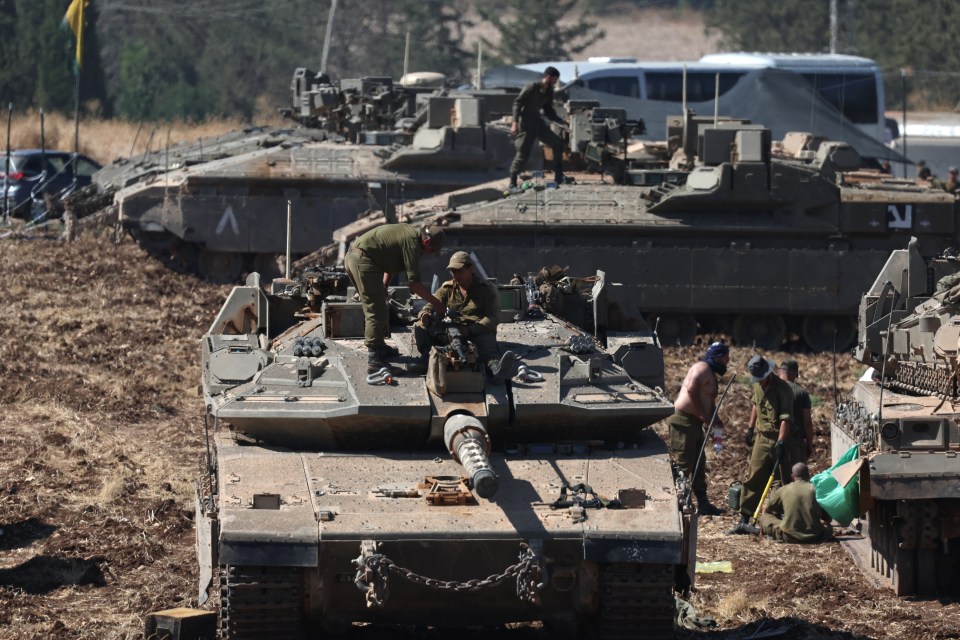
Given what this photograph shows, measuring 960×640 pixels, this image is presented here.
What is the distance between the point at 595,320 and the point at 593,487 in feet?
12.6

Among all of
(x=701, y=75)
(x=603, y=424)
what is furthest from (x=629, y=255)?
(x=701, y=75)

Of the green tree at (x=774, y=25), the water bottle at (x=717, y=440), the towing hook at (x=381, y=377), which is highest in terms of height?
the green tree at (x=774, y=25)

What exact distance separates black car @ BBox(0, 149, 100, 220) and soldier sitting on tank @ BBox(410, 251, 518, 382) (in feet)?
70.2

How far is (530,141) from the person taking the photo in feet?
74.8

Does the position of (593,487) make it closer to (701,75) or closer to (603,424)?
(603,424)

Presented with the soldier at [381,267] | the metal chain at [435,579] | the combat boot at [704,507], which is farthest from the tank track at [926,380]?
the metal chain at [435,579]

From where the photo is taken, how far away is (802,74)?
3981 centimetres

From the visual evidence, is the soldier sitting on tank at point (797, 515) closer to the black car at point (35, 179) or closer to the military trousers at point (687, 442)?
the military trousers at point (687, 442)

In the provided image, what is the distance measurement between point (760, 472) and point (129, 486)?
4.91 meters

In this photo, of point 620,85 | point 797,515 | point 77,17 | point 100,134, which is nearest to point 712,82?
point 620,85

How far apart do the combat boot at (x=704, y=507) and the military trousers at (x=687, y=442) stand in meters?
0.04

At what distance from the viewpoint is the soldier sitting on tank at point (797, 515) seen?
43.0ft

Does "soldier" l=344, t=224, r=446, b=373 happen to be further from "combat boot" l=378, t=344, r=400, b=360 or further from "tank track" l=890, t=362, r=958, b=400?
"tank track" l=890, t=362, r=958, b=400

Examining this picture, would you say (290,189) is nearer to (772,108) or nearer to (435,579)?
(772,108)
